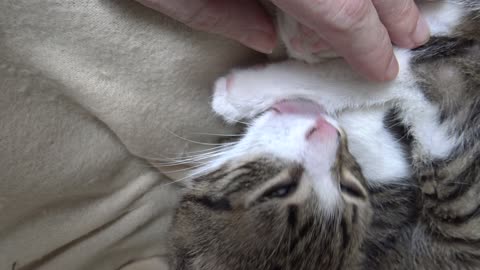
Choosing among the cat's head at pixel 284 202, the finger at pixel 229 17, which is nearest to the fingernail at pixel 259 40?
the finger at pixel 229 17

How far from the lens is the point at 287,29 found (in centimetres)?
88


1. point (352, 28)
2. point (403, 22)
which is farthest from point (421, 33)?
point (352, 28)

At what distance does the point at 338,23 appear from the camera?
709 mm

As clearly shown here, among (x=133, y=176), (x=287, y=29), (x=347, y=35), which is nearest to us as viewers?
(x=347, y=35)

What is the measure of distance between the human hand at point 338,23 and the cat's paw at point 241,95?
0.07 metres

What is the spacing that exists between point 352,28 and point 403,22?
4.7 inches

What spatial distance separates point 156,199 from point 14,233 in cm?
30

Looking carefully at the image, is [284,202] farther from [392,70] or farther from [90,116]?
[90,116]

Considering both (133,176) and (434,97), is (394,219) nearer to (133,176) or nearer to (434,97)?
(434,97)

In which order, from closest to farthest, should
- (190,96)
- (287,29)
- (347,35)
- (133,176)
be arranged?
(347,35) → (287,29) → (190,96) → (133,176)

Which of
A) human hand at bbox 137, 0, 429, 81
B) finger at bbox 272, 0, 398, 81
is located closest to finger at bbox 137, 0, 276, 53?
human hand at bbox 137, 0, 429, 81

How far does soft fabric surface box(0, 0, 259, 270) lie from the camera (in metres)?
0.83

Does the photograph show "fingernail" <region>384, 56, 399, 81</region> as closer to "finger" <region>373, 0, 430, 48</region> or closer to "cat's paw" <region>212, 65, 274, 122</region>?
"finger" <region>373, 0, 430, 48</region>

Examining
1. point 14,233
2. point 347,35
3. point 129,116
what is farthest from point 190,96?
point 14,233
